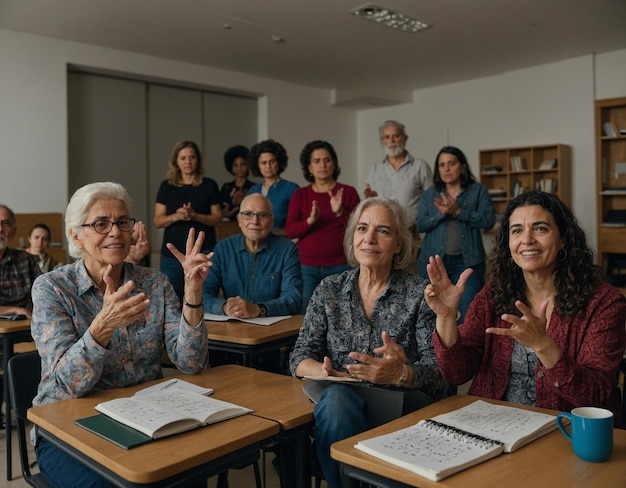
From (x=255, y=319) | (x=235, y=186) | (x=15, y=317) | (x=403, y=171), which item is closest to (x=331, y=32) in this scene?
(x=235, y=186)

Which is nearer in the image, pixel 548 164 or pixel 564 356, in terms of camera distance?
pixel 564 356

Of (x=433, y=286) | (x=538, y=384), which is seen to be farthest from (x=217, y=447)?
(x=538, y=384)

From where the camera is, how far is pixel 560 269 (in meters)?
1.85

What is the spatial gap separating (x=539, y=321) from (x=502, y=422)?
0.88 feet

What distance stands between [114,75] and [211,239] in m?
3.19

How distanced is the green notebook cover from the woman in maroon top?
7.91 ft

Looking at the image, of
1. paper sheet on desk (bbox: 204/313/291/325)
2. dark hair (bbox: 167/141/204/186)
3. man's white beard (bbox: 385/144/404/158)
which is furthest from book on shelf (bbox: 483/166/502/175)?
paper sheet on desk (bbox: 204/313/291/325)

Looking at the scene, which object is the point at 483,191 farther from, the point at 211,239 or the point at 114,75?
the point at 114,75

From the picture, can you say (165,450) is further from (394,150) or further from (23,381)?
(394,150)

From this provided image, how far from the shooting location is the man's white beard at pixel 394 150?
4.68 m

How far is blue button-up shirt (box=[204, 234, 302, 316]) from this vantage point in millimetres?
3102

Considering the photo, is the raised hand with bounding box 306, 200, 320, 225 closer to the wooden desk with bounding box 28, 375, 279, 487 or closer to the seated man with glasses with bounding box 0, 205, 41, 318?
the seated man with glasses with bounding box 0, 205, 41, 318

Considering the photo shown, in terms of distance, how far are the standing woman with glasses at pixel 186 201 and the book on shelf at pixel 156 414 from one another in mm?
2653

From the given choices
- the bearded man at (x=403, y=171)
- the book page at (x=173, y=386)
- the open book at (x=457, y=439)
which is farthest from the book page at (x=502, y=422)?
the bearded man at (x=403, y=171)
